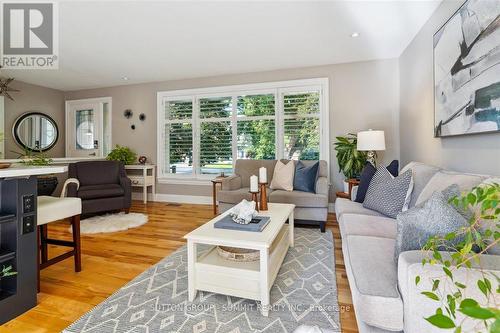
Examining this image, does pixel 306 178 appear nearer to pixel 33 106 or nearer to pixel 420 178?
pixel 420 178

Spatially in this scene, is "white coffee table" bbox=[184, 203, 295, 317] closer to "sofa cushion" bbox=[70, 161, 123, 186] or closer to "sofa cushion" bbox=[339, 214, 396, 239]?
"sofa cushion" bbox=[339, 214, 396, 239]

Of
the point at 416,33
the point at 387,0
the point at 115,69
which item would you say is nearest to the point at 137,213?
the point at 115,69

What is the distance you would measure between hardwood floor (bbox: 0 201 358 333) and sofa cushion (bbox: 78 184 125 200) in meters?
0.50

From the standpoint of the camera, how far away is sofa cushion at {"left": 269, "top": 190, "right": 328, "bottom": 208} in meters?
3.23

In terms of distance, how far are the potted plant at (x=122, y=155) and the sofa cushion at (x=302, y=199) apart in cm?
332

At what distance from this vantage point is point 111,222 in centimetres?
371

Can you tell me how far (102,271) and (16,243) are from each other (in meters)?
0.76

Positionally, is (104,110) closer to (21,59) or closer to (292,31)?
(21,59)

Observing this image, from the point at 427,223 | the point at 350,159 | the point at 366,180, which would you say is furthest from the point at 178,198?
the point at 427,223

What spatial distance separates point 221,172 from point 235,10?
2.88m

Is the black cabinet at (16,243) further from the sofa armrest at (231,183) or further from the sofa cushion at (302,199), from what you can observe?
the sofa cushion at (302,199)

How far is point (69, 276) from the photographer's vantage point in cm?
218

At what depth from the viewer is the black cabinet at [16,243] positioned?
5.35 feet

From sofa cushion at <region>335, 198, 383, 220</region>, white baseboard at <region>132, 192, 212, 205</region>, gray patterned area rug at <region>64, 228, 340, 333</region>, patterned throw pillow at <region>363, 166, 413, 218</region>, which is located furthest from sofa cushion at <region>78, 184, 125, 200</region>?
patterned throw pillow at <region>363, 166, 413, 218</region>
